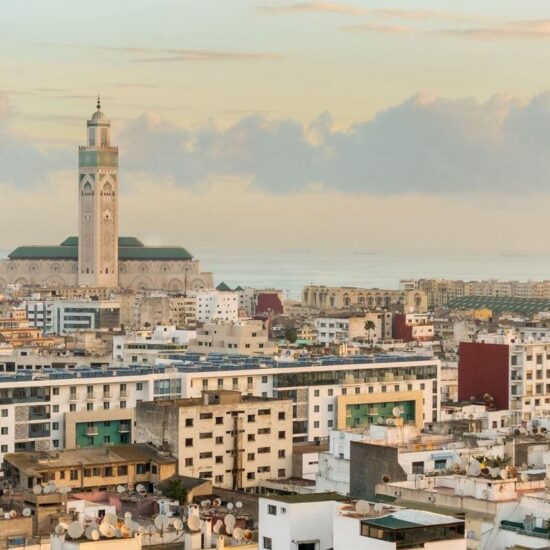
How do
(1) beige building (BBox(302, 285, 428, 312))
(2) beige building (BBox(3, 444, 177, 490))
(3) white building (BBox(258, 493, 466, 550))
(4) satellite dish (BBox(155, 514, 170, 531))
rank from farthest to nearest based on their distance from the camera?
(1) beige building (BBox(302, 285, 428, 312)) → (2) beige building (BBox(3, 444, 177, 490)) → (4) satellite dish (BBox(155, 514, 170, 531)) → (3) white building (BBox(258, 493, 466, 550))

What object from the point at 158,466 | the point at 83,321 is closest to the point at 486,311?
the point at 83,321

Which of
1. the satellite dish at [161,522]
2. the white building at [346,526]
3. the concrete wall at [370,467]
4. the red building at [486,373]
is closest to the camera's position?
the white building at [346,526]

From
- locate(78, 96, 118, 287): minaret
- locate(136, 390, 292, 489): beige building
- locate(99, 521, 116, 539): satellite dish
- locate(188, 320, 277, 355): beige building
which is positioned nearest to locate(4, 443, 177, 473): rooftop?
locate(136, 390, 292, 489): beige building

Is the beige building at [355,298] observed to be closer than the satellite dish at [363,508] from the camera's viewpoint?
No

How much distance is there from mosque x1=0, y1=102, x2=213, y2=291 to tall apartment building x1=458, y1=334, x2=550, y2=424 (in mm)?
82571

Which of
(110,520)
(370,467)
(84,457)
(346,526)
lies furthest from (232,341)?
(346,526)

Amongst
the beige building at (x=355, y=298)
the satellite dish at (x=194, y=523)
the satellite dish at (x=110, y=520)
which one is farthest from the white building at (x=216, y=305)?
the satellite dish at (x=110, y=520)

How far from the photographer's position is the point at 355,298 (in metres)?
130

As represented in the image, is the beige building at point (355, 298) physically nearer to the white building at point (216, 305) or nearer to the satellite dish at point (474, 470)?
the white building at point (216, 305)

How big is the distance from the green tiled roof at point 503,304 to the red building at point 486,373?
6281 centimetres

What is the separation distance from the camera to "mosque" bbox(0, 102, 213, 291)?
132 meters

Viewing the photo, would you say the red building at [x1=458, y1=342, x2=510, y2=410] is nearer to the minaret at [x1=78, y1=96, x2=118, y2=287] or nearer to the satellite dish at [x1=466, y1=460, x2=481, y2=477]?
the satellite dish at [x1=466, y1=460, x2=481, y2=477]

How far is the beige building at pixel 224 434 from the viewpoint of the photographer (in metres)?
36.2

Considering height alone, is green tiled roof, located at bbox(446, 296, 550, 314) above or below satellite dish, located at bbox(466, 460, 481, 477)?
above
